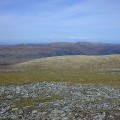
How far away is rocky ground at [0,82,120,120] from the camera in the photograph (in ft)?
101

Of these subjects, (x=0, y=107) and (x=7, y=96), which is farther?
(x=7, y=96)

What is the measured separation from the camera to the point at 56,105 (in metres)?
35.5

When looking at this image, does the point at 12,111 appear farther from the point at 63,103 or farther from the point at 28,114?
the point at 63,103

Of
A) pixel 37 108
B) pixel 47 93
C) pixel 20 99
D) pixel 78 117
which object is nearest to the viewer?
pixel 78 117

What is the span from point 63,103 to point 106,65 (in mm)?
122395

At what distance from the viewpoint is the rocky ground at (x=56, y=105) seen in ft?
101

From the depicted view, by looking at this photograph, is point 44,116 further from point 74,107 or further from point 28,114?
point 74,107

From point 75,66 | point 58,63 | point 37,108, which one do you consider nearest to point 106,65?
point 75,66

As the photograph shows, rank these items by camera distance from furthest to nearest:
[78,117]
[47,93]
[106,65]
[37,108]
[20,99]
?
[106,65], [47,93], [20,99], [37,108], [78,117]

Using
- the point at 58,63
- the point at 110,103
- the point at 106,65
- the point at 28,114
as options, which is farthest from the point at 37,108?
the point at 58,63

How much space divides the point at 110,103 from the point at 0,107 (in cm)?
1343

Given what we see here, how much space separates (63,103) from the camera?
36.3 metres

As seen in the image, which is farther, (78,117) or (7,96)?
(7,96)

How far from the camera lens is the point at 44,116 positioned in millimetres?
31078
